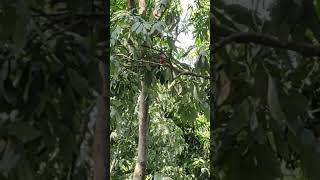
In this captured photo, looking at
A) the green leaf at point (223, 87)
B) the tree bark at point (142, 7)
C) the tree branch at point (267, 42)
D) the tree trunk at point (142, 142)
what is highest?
the tree bark at point (142, 7)

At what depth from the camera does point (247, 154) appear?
0.74m

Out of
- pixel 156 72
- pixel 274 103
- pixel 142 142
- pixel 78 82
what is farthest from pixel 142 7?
pixel 274 103

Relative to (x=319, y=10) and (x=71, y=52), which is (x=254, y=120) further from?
(x=71, y=52)

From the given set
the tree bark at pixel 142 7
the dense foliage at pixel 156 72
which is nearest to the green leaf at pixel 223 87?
the dense foliage at pixel 156 72

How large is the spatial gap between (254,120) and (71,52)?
307mm

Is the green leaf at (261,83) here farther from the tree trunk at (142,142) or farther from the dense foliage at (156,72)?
the tree trunk at (142,142)

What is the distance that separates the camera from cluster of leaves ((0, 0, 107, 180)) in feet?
2.59

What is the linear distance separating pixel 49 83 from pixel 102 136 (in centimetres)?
12

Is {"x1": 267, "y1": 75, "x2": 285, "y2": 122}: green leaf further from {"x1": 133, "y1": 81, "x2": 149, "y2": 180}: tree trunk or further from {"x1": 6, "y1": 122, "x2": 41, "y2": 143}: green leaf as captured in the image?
{"x1": 133, "y1": 81, "x2": 149, "y2": 180}: tree trunk

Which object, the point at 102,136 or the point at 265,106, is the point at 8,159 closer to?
the point at 102,136

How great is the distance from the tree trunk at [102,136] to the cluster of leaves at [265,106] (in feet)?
0.60

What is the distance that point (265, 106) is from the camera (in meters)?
0.73

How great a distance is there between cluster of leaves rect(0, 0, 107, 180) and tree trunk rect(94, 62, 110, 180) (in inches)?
0.4

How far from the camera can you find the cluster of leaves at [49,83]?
790 mm
